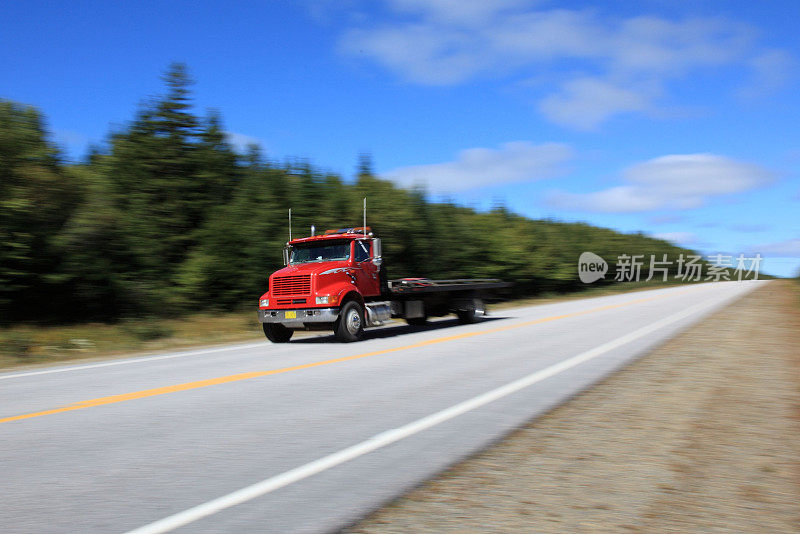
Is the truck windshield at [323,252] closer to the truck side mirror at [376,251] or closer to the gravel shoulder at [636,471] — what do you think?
the truck side mirror at [376,251]

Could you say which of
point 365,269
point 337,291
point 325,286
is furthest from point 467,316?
point 325,286

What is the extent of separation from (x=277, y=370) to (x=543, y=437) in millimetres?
5273

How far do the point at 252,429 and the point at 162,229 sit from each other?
24.3 meters

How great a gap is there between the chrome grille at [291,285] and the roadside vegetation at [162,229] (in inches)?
144

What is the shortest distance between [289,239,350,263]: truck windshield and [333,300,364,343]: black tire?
132 cm

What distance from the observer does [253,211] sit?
25.5 meters

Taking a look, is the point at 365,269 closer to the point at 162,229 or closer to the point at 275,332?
the point at 275,332

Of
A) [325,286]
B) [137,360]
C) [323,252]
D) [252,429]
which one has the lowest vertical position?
[137,360]

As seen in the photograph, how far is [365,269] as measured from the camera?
605 inches

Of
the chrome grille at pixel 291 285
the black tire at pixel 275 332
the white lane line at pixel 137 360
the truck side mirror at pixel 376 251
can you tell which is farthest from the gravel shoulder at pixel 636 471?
the black tire at pixel 275 332

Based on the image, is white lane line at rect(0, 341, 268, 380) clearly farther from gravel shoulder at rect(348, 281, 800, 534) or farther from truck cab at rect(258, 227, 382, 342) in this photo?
gravel shoulder at rect(348, 281, 800, 534)

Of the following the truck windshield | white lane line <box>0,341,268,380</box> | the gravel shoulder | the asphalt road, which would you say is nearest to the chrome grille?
the truck windshield

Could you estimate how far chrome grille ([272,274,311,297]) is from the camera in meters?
14.1

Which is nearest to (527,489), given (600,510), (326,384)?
(600,510)
